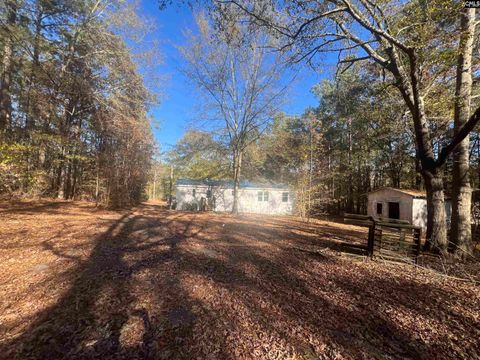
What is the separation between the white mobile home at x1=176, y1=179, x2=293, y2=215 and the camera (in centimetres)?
2170

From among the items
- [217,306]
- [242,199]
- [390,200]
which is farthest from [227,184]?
[217,306]

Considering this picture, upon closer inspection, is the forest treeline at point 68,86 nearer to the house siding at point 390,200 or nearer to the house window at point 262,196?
the house window at point 262,196

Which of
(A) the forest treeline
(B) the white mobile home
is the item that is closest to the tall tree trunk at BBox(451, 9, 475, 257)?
(A) the forest treeline

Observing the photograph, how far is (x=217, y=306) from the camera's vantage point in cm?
293

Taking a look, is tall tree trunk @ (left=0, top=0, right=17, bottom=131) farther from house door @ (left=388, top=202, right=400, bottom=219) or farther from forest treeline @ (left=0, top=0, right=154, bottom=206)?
house door @ (left=388, top=202, right=400, bottom=219)

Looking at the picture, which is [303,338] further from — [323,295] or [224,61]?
[224,61]

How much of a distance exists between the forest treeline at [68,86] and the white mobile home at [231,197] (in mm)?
7266

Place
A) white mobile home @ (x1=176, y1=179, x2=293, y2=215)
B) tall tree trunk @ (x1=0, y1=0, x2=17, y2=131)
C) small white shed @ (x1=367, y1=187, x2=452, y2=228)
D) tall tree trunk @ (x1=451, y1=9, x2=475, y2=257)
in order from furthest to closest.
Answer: white mobile home @ (x1=176, y1=179, x2=293, y2=215)
small white shed @ (x1=367, y1=187, x2=452, y2=228)
tall tree trunk @ (x1=0, y1=0, x2=17, y2=131)
tall tree trunk @ (x1=451, y1=9, x2=475, y2=257)

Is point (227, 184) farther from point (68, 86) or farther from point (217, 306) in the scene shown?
point (217, 306)

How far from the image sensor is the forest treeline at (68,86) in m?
10.5

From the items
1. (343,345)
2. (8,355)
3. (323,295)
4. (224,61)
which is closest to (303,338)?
(343,345)

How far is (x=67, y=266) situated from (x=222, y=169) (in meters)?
18.6

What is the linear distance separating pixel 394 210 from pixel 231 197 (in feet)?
A: 45.0

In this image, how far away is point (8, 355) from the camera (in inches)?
80.0
